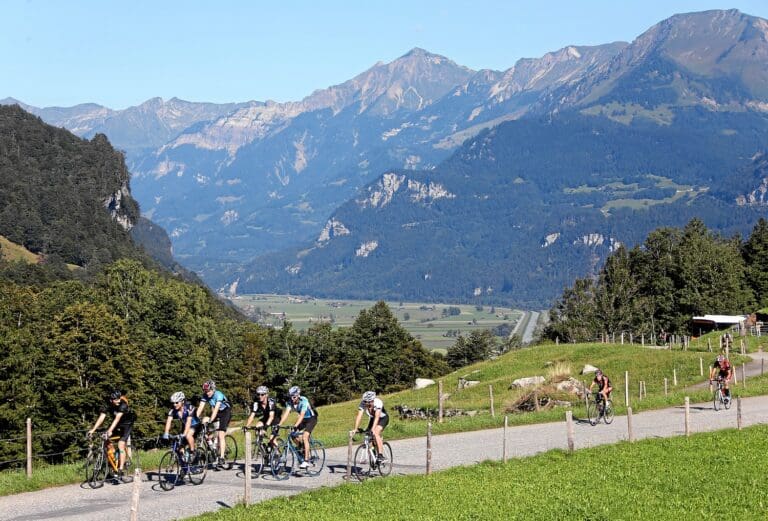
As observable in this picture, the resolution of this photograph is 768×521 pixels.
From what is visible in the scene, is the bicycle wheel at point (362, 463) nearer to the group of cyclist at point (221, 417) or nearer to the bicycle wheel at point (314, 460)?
the group of cyclist at point (221, 417)

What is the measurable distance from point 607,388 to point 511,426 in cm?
477

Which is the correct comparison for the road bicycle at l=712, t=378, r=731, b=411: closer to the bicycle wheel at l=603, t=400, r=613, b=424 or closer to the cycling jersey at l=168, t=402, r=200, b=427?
the bicycle wheel at l=603, t=400, r=613, b=424

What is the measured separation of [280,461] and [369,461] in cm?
282

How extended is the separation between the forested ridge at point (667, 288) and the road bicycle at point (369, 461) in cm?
9221

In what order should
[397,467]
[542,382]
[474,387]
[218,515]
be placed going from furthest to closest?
[474,387]
[542,382]
[397,467]
[218,515]

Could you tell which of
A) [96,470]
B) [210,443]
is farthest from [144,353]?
[96,470]

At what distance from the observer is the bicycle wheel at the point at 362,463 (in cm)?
2941

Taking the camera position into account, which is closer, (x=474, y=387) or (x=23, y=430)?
(x=23, y=430)

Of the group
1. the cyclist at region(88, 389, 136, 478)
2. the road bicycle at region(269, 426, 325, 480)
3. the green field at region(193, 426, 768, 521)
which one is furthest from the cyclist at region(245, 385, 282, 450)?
the green field at region(193, 426, 768, 521)

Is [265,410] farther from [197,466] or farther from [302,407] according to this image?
[197,466]

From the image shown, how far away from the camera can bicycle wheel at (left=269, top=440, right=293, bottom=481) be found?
2978cm

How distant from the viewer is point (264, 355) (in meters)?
124

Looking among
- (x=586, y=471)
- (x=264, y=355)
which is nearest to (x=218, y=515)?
(x=586, y=471)

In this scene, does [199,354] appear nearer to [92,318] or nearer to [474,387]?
[92,318]
